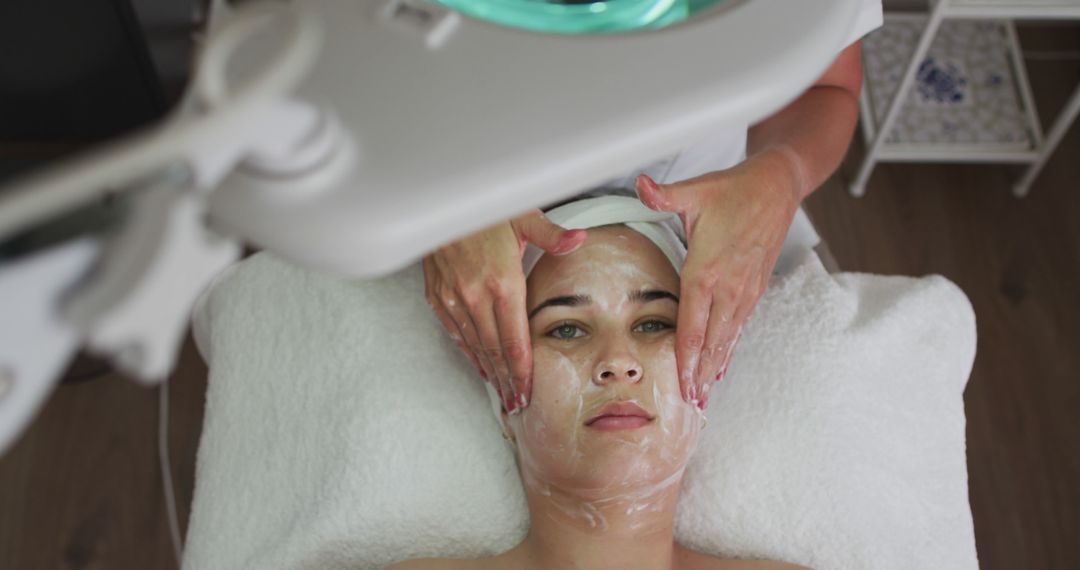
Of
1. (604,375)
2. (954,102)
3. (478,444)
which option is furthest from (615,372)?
(954,102)

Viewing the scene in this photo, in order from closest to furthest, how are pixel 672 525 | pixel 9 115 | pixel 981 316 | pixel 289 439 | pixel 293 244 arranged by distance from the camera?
pixel 293 244 < pixel 672 525 < pixel 289 439 < pixel 9 115 < pixel 981 316

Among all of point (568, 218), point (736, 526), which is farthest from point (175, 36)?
point (736, 526)

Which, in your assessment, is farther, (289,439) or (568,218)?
(289,439)

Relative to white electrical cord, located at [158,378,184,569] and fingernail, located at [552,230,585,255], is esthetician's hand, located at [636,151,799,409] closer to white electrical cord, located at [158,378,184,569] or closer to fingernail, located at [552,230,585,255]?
fingernail, located at [552,230,585,255]

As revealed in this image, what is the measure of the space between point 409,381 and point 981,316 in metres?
1.11

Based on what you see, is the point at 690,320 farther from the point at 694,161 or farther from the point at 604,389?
the point at 694,161

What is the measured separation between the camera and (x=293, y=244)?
1.62 feet

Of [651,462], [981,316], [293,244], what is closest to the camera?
[293,244]

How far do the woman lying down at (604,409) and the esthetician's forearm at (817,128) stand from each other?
0.60 feet

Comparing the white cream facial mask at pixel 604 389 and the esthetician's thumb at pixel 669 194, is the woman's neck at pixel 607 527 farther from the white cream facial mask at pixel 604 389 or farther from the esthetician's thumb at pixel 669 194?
the esthetician's thumb at pixel 669 194

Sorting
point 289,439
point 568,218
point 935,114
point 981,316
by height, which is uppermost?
point 568,218

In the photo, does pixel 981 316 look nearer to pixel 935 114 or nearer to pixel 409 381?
pixel 935 114

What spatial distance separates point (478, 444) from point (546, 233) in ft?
0.98

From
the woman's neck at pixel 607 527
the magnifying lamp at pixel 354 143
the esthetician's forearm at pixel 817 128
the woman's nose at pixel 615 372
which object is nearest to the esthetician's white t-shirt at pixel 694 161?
the esthetician's forearm at pixel 817 128
